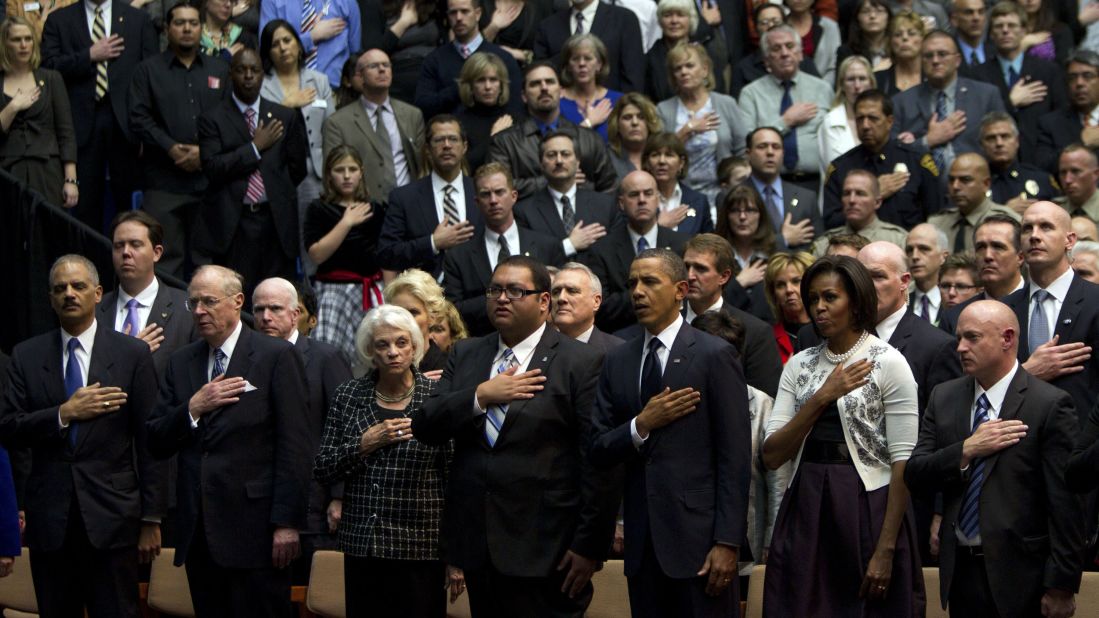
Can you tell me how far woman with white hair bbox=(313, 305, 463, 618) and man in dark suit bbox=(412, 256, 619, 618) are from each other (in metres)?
Answer: 0.17

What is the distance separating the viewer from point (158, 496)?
26.5 feet

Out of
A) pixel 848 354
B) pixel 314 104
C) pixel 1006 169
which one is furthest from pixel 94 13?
pixel 848 354

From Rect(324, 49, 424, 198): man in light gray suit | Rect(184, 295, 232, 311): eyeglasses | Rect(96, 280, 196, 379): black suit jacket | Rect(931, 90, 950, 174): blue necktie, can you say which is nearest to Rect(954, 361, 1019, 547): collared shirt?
Rect(184, 295, 232, 311): eyeglasses

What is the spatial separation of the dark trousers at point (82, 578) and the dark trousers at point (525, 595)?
6.04 feet

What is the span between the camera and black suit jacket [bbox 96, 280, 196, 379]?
29.5 feet

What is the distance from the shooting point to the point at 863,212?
1045 centimetres

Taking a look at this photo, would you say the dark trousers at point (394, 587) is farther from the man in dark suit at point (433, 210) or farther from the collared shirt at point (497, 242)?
the man in dark suit at point (433, 210)

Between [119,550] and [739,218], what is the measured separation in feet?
13.9

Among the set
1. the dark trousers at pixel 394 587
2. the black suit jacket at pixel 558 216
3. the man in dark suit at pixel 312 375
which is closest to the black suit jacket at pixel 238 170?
the black suit jacket at pixel 558 216

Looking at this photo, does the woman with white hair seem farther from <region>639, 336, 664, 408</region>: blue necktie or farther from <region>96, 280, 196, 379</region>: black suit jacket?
<region>96, 280, 196, 379</region>: black suit jacket

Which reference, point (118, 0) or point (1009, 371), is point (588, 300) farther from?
point (118, 0)

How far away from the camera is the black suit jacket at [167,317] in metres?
8.99

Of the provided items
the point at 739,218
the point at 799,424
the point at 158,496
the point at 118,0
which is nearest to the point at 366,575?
the point at 158,496

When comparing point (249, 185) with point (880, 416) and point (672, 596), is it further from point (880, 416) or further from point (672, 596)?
point (880, 416)
